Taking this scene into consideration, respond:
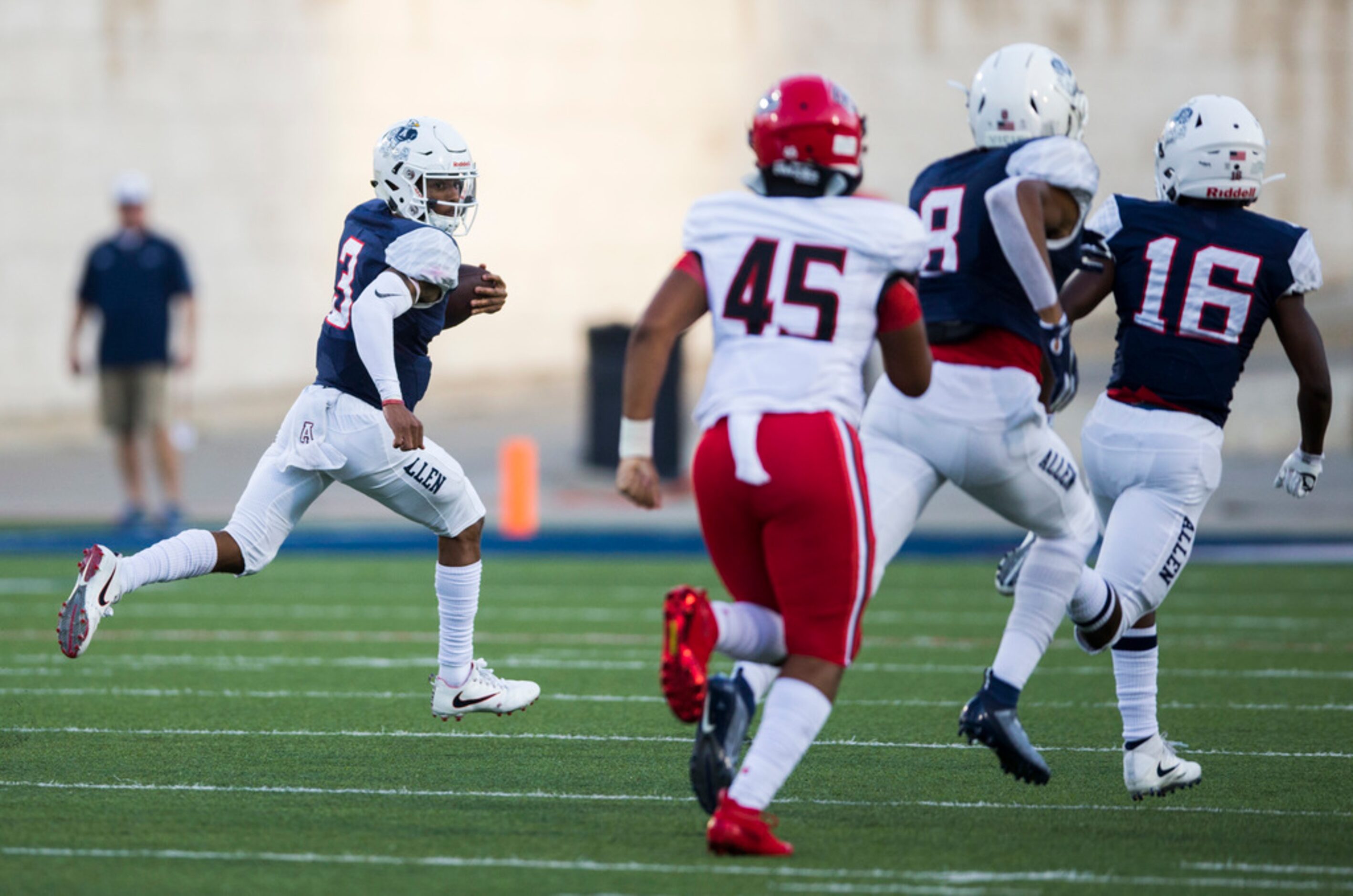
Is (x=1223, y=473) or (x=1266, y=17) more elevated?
(x=1266, y=17)

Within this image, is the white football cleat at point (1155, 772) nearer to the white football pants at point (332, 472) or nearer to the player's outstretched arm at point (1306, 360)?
the player's outstretched arm at point (1306, 360)

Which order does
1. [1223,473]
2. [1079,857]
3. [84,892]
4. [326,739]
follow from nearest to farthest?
[84,892], [1079,857], [326,739], [1223,473]

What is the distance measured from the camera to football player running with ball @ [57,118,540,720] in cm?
559

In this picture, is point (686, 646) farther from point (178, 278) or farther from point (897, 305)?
point (178, 278)

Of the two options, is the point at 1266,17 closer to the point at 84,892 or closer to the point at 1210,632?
the point at 1210,632

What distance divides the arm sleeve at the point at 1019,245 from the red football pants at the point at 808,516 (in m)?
0.78

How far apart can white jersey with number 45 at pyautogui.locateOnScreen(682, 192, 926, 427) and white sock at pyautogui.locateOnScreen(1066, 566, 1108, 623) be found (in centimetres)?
100

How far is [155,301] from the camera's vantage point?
1247 cm

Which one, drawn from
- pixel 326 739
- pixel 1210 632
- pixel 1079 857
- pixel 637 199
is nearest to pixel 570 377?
pixel 637 199

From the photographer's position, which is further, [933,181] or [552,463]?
[552,463]

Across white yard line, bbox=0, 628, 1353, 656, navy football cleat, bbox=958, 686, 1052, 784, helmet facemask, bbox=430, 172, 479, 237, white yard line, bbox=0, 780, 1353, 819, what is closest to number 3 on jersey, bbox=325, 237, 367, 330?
helmet facemask, bbox=430, 172, 479, 237

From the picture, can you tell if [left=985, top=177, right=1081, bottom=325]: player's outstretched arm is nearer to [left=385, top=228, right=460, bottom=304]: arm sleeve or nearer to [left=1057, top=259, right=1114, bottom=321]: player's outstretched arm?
[left=1057, top=259, right=1114, bottom=321]: player's outstretched arm

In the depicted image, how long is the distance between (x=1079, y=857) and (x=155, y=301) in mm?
9360

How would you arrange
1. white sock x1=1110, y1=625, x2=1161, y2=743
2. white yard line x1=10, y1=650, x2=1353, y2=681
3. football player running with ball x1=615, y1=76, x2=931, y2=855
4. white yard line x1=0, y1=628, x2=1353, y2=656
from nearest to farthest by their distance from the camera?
football player running with ball x1=615, y1=76, x2=931, y2=855 → white sock x1=1110, y1=625, x2=1161, y2=743 → white yard line x1=10, y1=650, x2=1353, y2=681 → white yard line x1=0, y1=628, x2=1353, y2=656
